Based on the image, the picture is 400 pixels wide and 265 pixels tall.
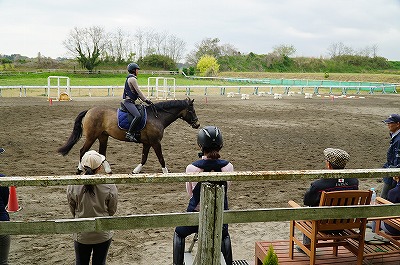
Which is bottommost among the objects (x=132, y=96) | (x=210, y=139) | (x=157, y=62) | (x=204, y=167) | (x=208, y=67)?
(x=204, y=167)

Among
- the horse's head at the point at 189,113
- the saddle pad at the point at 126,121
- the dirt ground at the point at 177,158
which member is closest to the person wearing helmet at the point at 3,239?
the dirt ground at the point at 177,158

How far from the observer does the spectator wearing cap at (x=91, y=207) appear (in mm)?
3477

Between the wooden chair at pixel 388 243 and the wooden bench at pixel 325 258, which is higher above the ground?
the wooden chair at pixel 388 243

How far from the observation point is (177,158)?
1062 centimetres

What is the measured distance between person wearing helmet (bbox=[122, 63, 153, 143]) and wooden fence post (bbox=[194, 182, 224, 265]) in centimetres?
630

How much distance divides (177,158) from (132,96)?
8.22 ft

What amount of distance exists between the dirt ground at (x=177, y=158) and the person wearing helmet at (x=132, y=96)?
1.00m

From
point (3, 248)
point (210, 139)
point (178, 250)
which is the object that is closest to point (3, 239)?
point (3, 248)

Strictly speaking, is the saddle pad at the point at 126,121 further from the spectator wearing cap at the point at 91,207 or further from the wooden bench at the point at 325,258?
the wooden bench at the point at 325,258

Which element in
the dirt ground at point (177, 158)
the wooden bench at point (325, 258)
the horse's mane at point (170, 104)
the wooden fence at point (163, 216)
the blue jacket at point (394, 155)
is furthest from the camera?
the horse's mane at point (170, 104)

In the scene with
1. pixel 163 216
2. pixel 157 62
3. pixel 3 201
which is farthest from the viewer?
pixel 157 62

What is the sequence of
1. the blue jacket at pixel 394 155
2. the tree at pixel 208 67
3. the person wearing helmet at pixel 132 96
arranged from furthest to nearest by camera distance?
the tree at pixel 208 67 → the person wearing helmet at pixel 132 96 → the blue jacket at pixel 394 155

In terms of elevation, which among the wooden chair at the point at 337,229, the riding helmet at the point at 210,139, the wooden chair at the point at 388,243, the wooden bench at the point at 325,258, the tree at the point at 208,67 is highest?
the tree at the point at 208,67

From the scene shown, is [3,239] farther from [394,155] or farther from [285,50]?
[285,50]
